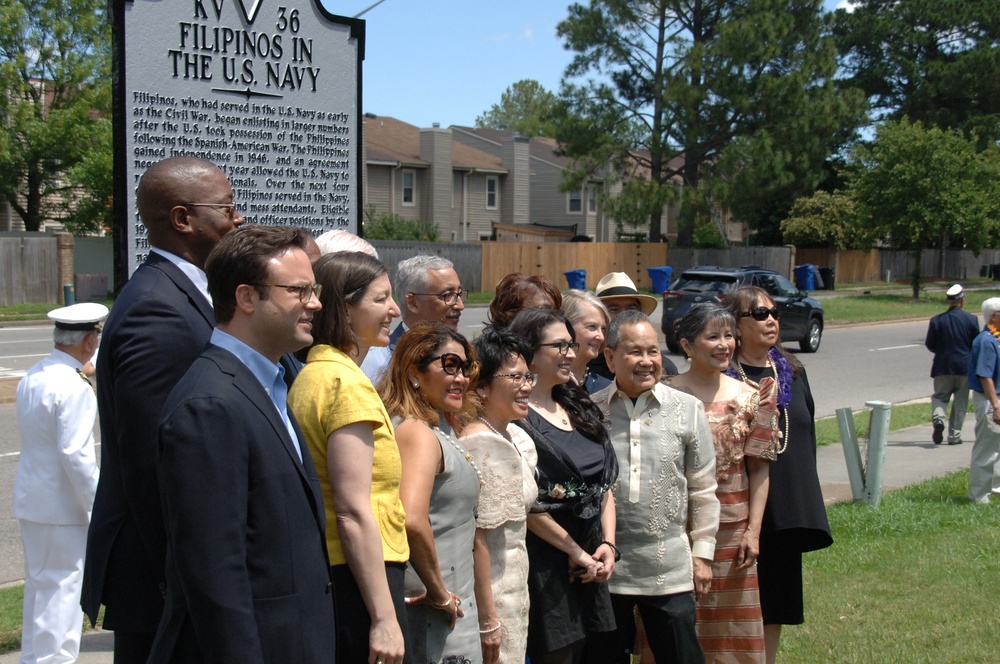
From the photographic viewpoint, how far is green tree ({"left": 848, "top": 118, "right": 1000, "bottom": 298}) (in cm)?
3566

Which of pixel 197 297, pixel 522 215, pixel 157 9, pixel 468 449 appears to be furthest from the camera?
pixel 522 215

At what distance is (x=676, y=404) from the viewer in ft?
14.9

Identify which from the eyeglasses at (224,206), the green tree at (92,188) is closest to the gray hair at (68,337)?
the eyeglasses at (224,206)

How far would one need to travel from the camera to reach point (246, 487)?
8.21ft

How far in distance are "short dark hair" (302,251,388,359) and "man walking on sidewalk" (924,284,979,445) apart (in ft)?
34.4

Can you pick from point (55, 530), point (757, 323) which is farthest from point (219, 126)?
point (757, 323)

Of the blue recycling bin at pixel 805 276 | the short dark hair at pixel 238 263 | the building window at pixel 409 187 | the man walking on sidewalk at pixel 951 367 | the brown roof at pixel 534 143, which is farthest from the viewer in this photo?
the brown roof at pixel 534 143

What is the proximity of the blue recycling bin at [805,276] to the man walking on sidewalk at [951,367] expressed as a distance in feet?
102

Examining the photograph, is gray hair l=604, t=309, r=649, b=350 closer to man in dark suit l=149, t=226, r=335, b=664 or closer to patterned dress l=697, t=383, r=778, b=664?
patterned dress l=697, t=383, r=778, b=664

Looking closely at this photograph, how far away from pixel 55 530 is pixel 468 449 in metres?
2.46

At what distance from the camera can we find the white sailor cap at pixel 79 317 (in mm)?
5500

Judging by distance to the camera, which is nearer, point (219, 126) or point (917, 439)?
point (219, 126)

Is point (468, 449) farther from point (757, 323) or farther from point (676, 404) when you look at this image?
point (757, 323)

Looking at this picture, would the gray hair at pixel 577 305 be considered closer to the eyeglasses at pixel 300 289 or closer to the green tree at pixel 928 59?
the eyeglasses at pixel 300 289
